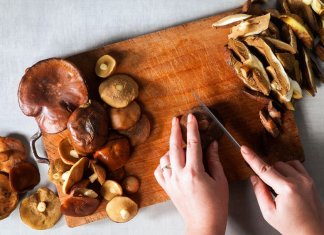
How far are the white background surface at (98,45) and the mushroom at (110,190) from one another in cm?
12

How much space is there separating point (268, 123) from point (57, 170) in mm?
673

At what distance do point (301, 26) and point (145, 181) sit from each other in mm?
691

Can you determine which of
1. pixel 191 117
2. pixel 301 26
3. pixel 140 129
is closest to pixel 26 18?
pixel 140 129

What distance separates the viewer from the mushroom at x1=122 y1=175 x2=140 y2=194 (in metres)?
1.37

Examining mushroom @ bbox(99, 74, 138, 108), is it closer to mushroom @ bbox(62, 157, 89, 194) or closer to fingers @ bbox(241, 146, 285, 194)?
mushroom @ bbox(62, 157, 89, 194)

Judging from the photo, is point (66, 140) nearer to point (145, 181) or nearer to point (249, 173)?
point (145, 181)

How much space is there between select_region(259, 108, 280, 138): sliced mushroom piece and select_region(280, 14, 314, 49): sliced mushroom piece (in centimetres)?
26

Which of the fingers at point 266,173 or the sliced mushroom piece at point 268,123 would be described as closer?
the fingers at point 266,173

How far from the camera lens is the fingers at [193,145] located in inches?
49.4

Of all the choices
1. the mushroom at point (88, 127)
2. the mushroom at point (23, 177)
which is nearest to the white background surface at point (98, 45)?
the mushroom at point (23, 177)

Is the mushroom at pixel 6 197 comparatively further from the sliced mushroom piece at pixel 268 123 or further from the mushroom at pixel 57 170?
the sliced mushroom piece at pixel 268 123

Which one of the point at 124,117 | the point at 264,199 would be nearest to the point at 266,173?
the point at 264,199

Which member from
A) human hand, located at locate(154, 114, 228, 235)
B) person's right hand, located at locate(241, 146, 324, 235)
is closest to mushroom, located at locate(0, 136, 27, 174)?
human hand, located at locate(154, 114, 228, 235)

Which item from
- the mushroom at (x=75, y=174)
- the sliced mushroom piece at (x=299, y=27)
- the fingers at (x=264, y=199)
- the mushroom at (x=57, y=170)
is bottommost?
the fingers at (x=264, y=199)
